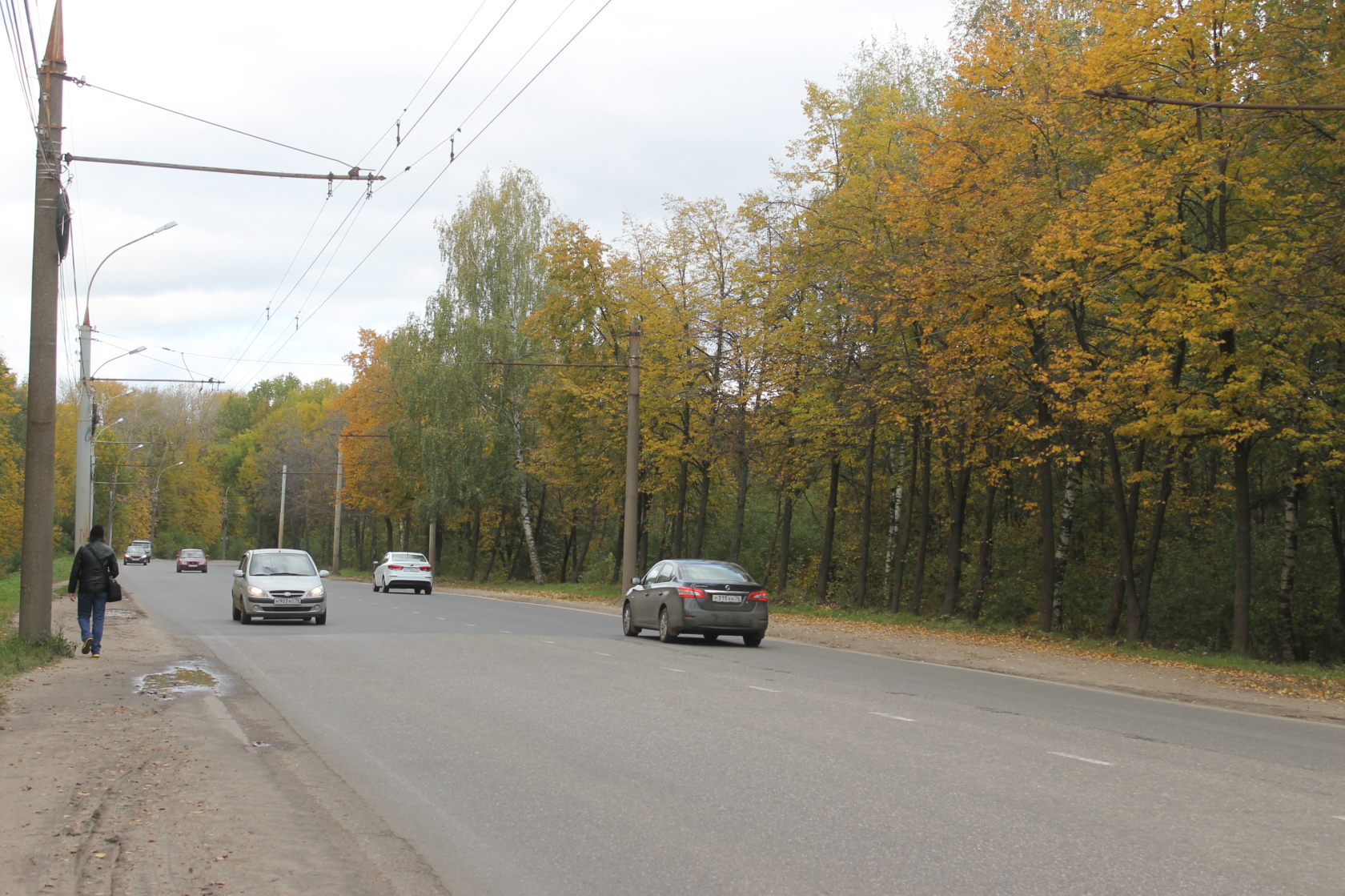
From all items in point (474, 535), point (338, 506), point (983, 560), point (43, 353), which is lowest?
point (474, 535)

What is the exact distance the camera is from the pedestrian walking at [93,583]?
15.9 metres

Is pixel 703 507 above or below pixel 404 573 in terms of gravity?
above

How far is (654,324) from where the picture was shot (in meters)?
39.0

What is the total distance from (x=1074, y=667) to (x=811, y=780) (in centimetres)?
1200

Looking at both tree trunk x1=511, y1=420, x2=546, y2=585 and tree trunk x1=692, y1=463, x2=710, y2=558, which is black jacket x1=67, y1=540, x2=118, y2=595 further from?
tree trunk x1=511, y1=420, x2=546, y2=585

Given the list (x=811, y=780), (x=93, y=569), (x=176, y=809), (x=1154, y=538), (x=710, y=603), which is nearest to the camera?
(x=176, y=809)

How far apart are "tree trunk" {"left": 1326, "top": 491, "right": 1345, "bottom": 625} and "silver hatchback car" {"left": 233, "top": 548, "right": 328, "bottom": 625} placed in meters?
22.1

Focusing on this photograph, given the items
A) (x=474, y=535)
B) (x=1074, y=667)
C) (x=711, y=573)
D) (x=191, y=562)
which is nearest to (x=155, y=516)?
(x=191, y=562)

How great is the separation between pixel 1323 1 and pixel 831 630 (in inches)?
605

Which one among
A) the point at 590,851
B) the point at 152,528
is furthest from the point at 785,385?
the point at 152,528

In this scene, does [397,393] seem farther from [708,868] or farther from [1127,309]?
[708,868]

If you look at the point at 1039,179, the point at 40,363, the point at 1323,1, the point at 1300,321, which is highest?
the point at 1323,1

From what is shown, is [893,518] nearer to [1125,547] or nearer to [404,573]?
→ [1125,547]

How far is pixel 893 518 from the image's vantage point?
35.8m
